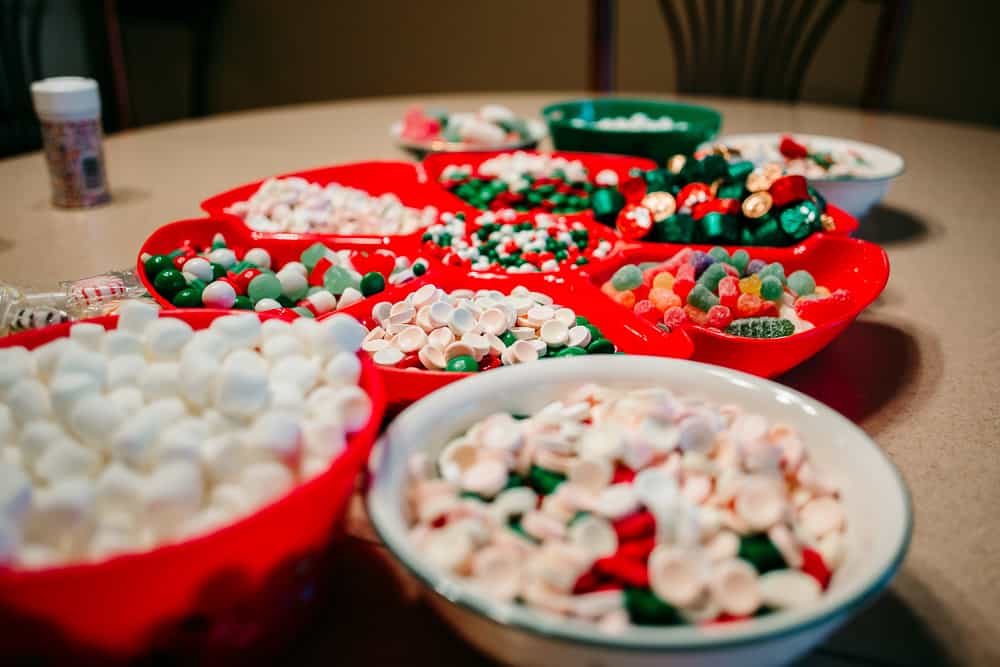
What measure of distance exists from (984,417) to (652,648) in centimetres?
56

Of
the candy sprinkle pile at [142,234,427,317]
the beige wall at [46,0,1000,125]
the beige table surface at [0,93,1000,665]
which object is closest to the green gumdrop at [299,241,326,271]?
the candy sprinkle pile at [142,234,427,317]

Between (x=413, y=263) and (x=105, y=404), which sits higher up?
(x=105, y=404)

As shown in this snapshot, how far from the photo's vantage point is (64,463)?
45cm

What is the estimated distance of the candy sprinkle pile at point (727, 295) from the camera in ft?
2.82

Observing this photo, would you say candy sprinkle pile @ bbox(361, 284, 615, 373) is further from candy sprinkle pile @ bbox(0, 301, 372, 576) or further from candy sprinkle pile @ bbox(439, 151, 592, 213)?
candy sprinkle pile @ bbox(439, 151, 592, 213)

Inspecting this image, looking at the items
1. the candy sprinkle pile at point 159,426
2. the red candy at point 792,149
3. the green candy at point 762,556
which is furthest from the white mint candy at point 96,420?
the red candy at point 792,149

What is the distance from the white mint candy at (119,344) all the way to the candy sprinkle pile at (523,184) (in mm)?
781

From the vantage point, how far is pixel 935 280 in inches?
44.4

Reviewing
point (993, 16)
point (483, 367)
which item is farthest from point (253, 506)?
point (993, 16)

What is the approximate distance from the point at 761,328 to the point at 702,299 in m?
0.07

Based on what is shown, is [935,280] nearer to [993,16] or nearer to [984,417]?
[984,417]

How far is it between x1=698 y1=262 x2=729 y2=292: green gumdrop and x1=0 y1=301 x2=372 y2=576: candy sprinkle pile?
1.56 feet

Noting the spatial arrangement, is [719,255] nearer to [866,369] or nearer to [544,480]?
[866,369]

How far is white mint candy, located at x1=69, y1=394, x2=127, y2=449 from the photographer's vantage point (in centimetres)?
47
